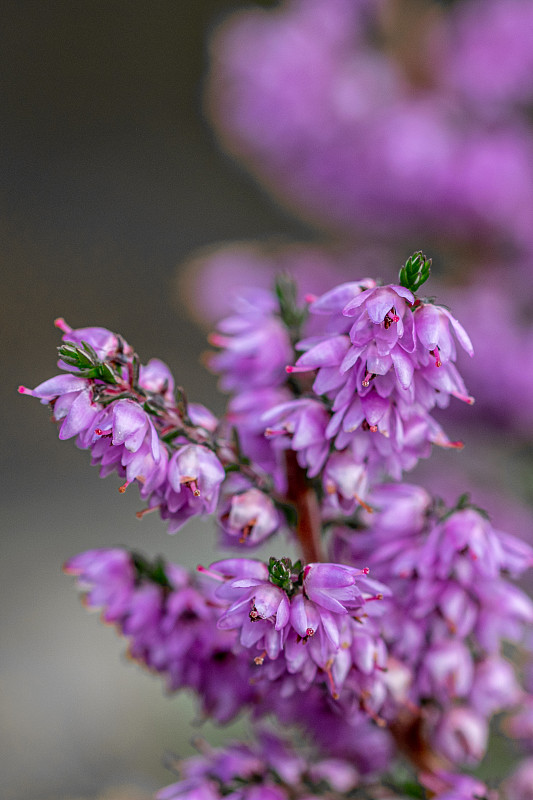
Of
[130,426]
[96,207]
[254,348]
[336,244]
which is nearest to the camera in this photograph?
[130,426]

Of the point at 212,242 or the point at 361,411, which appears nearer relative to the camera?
the point at 361,411

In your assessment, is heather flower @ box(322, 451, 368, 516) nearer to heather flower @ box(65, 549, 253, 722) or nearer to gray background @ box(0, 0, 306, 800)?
heather flower @ box(65, 549, 253, 722)

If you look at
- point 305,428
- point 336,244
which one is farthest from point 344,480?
point 336,244

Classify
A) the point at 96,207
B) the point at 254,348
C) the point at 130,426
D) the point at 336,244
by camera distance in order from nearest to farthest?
1. the point at 130,426
2. the point at 254,348
3. the point at 336,244
4. the point at 96,207

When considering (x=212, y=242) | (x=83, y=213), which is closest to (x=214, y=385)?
(x=212, y=242)

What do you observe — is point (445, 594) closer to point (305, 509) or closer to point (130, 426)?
point (305, 509)

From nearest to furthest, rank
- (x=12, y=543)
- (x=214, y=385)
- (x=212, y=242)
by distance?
(x=12, y=543), (x=214, y=385), (x=212, y=242)

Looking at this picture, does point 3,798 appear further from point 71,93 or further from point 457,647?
point 71,93
